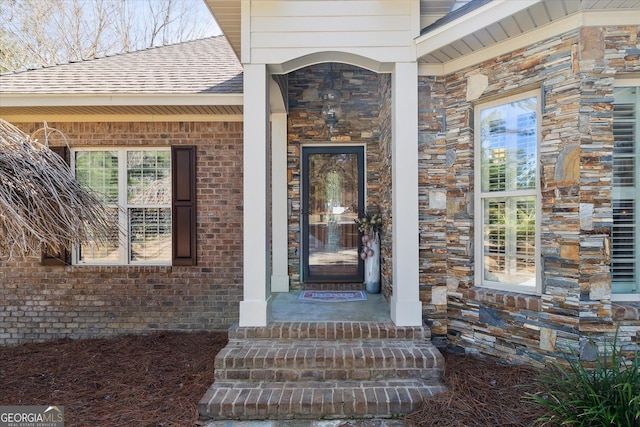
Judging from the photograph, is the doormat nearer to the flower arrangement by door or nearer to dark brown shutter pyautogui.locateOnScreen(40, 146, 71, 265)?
the flower arrangement by door

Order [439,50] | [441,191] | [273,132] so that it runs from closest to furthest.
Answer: [439,50] → [441,191] → [273,132]

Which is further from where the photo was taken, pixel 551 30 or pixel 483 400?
pixel 551 30

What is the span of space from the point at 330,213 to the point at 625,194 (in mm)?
3277

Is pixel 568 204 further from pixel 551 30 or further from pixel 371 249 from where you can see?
pixel 371 249

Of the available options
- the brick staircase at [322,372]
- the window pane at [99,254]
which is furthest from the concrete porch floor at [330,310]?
the window pane at [99,254]

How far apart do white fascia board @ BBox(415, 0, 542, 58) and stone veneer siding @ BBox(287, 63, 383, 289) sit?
1737 millimetres

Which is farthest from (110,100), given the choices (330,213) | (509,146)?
(509,146)

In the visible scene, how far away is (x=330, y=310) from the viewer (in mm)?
3904

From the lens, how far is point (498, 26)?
2963 millimetres

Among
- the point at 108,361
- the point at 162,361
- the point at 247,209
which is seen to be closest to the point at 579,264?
the point at 247,209

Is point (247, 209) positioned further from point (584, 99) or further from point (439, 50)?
point (584, 99)

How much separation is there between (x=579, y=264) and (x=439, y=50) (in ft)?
7.16

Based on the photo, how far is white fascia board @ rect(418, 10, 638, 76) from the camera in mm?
2787

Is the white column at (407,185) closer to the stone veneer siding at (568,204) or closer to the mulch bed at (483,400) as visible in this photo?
the stone veneer siding at (568,204)
